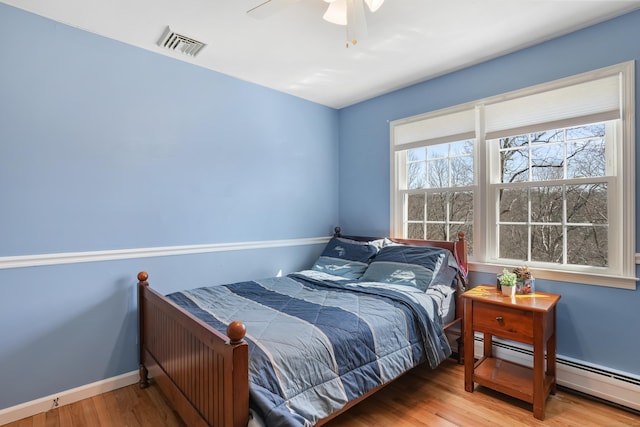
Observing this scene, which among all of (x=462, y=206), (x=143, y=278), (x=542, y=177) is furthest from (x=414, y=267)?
(x=143, y=278)

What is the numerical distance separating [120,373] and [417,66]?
11.0ft

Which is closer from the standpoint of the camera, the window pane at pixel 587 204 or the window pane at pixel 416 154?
the window pane at pixel 587 204

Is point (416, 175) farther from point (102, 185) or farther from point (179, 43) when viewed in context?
point (102, 185)

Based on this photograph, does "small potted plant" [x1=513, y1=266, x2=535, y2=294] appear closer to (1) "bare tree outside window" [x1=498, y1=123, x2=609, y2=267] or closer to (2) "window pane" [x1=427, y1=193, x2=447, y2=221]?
(1) "bare tree outside window" [x1=498, y1=123, x2=609, y2=267]

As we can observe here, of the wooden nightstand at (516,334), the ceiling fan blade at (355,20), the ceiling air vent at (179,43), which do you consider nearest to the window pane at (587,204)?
the wooden nightstand at (516,334)

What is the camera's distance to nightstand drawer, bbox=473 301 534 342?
2.05m

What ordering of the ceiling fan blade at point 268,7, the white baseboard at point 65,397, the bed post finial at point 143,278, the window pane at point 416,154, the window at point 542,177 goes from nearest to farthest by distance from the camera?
1. the ceiling fan blade at point 268,7
2. the white baseboard at point 65,397
3. the window at point 542,177
4. the bed post finial at point 143,278
5. the window pane at point 416,154

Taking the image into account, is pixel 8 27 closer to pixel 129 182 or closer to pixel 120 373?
pixel 129 182

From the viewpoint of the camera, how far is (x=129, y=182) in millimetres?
2461

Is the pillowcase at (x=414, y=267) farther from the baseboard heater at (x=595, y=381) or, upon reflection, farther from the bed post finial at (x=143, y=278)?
the bed post finial at (x=143, y=278)

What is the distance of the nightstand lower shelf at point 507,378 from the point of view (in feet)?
6.91

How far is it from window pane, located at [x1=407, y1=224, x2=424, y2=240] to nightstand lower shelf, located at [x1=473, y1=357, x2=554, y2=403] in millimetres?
1198

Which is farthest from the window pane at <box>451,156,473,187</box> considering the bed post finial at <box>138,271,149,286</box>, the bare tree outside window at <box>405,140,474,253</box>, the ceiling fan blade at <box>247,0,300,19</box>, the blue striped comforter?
the bed post finial at <box>138,271,149,286</box>

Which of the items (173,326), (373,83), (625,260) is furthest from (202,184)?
(625,260)
